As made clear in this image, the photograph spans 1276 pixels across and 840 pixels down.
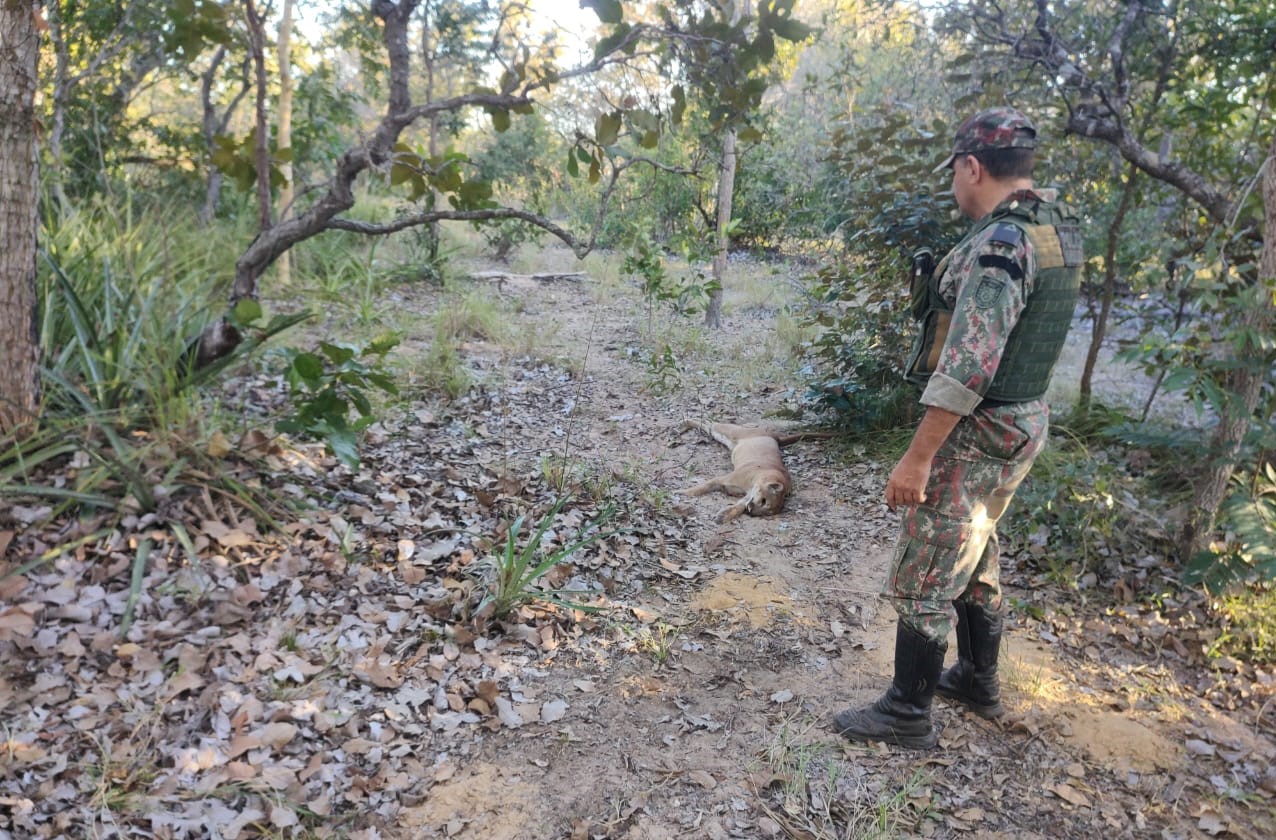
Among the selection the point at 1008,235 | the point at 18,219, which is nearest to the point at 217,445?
the point at 18,219

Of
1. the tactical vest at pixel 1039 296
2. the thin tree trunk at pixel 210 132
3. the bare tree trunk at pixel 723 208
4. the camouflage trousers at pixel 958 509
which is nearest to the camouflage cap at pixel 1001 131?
the tactical vest at pixel 1039 296

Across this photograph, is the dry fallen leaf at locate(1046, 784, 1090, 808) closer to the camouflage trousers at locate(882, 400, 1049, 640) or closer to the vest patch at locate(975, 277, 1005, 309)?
the camouflage trousers at locate(882, 400, 1049, 640)

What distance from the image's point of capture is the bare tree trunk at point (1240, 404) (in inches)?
124

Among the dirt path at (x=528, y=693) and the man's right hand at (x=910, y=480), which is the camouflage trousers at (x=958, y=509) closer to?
the man's right hand at (x=910, y=480)

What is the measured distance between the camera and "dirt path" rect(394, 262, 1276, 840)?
2387 millimetres

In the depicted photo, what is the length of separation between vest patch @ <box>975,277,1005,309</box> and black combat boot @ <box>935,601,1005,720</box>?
115 centimetres

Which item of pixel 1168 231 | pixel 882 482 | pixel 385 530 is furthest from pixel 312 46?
pixel 1168 231

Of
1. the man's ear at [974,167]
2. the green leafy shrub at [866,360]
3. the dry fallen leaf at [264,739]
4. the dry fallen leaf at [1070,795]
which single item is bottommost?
the dry fallen leaf at [1070,795]

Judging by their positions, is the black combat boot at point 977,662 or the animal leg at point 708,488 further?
the animal leg at point 708,488

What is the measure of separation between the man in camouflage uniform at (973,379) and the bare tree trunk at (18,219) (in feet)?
11.5

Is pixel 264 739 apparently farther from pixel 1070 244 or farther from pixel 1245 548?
pixel 1245 548

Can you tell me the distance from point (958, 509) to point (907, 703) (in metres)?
0.73

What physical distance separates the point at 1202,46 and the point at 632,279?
7.37m

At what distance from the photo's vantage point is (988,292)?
7.37ft
